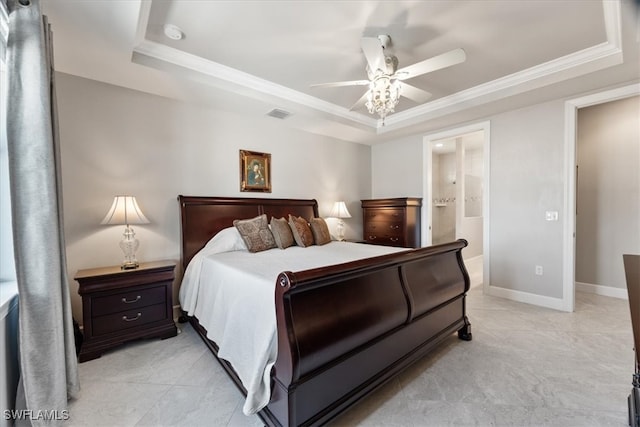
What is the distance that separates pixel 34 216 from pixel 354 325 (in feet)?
6.14

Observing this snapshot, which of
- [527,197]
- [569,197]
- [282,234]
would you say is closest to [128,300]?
[282,234]

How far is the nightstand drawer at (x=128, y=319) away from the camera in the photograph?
2271 mm

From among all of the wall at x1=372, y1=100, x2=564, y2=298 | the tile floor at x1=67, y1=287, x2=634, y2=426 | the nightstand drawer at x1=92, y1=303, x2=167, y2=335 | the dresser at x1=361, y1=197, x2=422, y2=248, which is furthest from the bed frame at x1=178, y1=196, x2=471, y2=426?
the dresser at x1=361, y1=197, x2=422, y2=248

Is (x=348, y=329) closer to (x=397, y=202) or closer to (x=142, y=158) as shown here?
(x=142, y=158)

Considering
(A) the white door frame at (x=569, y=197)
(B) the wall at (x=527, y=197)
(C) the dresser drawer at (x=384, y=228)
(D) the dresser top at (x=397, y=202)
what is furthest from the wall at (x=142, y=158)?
(A) the white door frame at (x=569, y=197)

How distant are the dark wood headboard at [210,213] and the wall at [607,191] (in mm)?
4535

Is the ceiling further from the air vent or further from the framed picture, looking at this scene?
the framed picture

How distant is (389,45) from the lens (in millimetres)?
2404

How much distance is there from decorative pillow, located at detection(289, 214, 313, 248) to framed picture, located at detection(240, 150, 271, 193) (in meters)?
0.78

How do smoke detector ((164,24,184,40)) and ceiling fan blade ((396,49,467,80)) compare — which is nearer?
ceiling fan blade ((396,49,467,80))

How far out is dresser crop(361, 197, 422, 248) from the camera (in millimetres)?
4379

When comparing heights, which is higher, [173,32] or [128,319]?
[173,32]

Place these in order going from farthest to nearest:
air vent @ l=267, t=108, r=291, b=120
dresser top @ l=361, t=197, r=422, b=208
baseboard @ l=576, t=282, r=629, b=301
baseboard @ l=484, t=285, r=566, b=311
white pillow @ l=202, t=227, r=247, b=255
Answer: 1. dresser top @ l=361, t=197, r=422, b=208
2. baseboard @ l=576, t=282, r=629, b=301
3. air vent @ l=267, t=108, r=291, b=120
4. baseboard @ l=484, t=285, r=566, b=311
5. white pillow @ l=202, t=227, r=247, b=255

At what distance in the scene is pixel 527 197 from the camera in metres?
3.50
